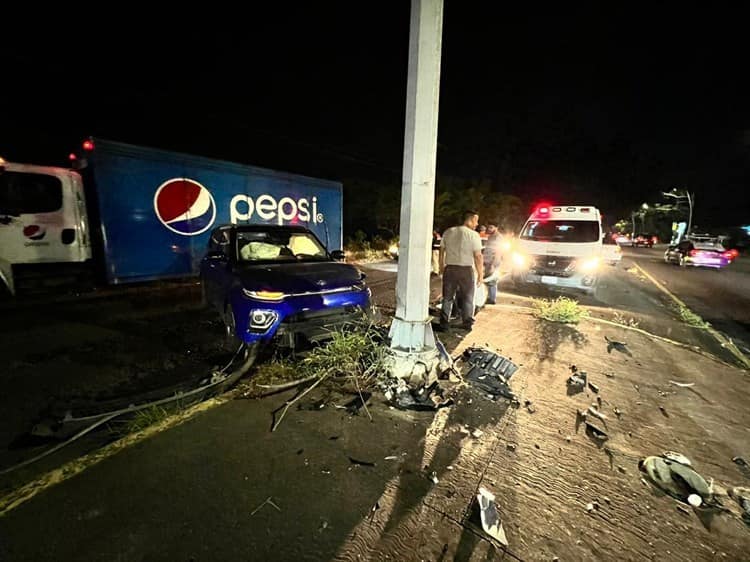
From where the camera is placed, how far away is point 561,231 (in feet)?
29.1

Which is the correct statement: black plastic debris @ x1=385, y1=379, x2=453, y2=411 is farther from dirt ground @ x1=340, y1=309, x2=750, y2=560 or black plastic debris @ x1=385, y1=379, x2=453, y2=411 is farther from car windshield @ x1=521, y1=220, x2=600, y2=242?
car windshield @ x1=521, y1=220, x2=600, y2=242

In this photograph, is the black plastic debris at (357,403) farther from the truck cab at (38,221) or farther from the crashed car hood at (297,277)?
the truck cab at (38,221)

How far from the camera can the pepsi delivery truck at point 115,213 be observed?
241 inches

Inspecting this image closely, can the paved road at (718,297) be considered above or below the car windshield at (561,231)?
below

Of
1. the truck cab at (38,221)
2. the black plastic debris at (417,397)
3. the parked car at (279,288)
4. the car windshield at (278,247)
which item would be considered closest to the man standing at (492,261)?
the parked car at (279,288)

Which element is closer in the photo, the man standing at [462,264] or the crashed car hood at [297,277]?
the crashed car hood at [297,277]

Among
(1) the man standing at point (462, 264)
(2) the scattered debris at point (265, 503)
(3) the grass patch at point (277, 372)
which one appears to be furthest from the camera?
(1) the man standing at point (462, 264)

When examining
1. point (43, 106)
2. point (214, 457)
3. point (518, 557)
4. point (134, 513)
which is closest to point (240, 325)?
point (214, 457)

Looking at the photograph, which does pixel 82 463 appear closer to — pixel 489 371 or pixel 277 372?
pixel 277 372

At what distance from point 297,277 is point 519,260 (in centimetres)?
668

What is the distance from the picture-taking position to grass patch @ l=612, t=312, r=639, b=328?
5832 mm

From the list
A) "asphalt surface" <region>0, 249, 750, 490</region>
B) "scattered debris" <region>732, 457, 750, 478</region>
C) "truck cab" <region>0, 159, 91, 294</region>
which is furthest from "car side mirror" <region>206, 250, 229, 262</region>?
"scattered debris" <region>732, 457, 750, 478</region>

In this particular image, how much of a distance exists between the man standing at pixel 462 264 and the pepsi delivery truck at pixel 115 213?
591 centimetres

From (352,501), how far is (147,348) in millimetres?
3775
